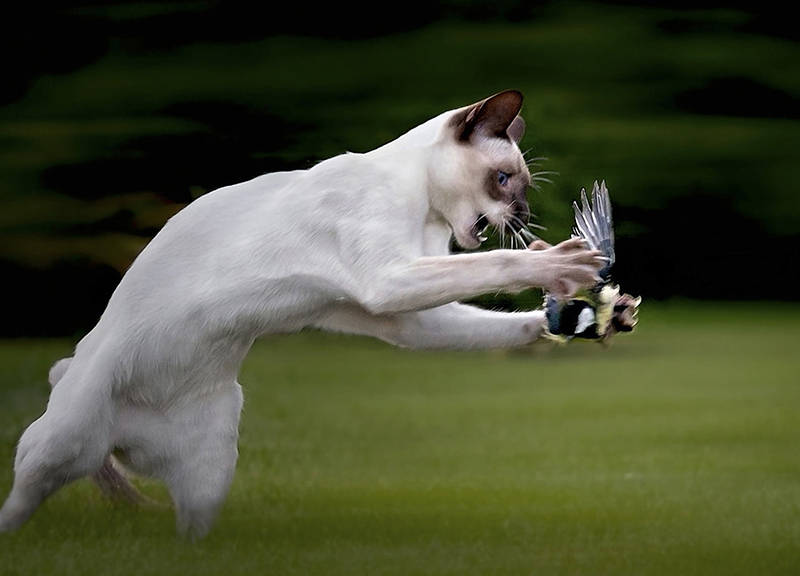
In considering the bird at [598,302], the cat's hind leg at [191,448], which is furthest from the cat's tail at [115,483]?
the bird at [598,302]

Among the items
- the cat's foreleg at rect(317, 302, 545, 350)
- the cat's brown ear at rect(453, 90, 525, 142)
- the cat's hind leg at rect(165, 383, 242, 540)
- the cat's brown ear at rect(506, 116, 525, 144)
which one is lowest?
the cat's hind leg at rect(165, 383, 242, 540)

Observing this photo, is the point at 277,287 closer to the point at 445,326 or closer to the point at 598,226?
the point at 445,326

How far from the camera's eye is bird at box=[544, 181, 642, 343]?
268 cm

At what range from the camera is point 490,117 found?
104 inches

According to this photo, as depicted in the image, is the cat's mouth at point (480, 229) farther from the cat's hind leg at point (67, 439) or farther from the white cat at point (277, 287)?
the cat's hind leg at point (67, 439)

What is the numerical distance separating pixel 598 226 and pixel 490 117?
1.00ft

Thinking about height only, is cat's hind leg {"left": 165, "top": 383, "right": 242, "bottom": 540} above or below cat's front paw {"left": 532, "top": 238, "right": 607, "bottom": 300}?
below

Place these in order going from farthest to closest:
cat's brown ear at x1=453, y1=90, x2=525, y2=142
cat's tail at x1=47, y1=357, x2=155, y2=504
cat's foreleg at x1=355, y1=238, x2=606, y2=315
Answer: cat's tail at x1=47, y1=357, x2=155, y2=504
cat's brown ear at x1=453, y1=90, x2=525, y2=142
cat's foreleg at x1=355, y1=238, x2=606, y2=315

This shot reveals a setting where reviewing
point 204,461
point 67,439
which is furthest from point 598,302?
point 67,439

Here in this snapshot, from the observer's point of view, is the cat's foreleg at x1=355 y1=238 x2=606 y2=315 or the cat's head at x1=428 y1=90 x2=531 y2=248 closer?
the cat's foreleg at x1=355 y1=238 x2=606 y2=315

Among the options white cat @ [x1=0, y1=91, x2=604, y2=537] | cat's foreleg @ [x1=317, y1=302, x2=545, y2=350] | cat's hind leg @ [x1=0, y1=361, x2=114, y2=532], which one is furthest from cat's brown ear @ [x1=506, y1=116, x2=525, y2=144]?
cat's hind leg @ [x1=0, y1=361, x2=114, y2=532]

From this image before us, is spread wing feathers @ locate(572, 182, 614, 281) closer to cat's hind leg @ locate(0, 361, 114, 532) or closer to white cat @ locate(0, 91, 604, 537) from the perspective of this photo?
white cat @ locate(0, 91, 604, 537)

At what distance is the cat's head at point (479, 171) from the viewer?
8.65 ft

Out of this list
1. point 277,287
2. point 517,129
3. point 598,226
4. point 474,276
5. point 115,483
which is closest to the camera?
point 474,276
